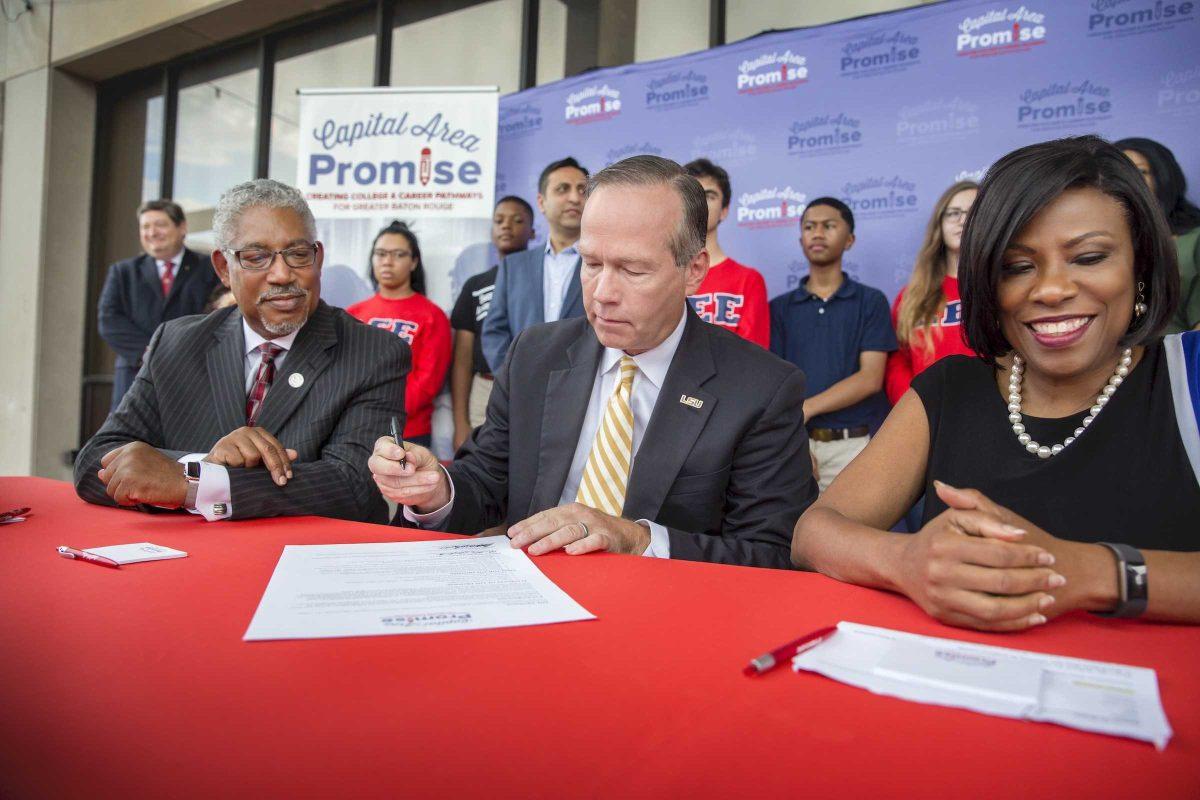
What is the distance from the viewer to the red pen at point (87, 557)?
1.20 m

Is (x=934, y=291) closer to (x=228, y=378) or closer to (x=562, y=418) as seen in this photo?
(x=562, y=418)

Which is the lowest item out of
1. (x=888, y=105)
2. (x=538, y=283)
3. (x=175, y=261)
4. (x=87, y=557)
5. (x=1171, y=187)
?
(x=87, y=557)

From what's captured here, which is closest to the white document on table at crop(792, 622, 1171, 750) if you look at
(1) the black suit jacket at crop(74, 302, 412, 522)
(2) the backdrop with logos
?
(1) the black suit jacket at crop(74, 302, 412, 522)

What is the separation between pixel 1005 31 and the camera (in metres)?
3.74

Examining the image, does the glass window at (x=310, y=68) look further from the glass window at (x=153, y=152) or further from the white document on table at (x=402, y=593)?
the white document on table at (x=402, y=593)

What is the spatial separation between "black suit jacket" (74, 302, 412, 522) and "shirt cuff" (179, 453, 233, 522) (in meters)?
0.31

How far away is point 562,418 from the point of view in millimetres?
1939

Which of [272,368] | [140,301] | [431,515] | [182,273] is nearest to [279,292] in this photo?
[272,368]

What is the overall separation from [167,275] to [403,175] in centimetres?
192

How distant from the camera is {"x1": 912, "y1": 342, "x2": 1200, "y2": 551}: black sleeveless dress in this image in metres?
1.26

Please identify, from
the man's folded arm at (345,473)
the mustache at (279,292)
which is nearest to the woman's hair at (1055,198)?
the man's folded arm at (345,473)

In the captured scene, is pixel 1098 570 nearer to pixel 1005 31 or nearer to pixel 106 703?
pixel 106 703

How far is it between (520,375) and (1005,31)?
124 inches

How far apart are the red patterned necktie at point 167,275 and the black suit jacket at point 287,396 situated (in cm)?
391
